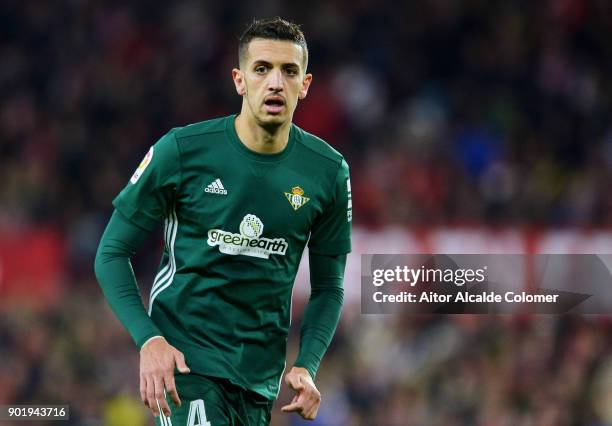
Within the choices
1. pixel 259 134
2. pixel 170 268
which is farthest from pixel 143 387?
pixel 259 134

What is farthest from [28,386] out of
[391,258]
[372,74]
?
[372,74]

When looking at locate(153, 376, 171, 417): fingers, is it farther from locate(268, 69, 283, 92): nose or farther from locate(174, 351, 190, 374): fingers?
locate(268, 69, 283, 92): nose

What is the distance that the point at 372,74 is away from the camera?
1251 cm

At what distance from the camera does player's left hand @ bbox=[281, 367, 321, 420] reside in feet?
12.7

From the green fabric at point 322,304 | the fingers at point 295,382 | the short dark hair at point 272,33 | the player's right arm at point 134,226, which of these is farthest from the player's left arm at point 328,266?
the player's right arm at point 134,226

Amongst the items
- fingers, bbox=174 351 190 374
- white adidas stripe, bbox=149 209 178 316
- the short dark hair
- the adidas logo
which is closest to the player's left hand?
fingers, bbox=174 351 190 374

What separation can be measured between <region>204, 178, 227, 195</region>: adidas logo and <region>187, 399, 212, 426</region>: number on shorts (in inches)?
Result: 28.5

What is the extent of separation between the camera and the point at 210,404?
4012 mm

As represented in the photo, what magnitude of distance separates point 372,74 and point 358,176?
175cm

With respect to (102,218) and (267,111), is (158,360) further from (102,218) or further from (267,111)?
(102,218)

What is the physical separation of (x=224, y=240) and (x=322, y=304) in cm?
51

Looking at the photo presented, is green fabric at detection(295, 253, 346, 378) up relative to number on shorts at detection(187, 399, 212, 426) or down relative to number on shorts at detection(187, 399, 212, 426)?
up

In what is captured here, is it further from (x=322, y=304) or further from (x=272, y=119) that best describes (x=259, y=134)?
(x=322, y=304)

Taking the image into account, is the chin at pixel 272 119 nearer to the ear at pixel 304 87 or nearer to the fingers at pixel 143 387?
the ear at pixel 304 87
